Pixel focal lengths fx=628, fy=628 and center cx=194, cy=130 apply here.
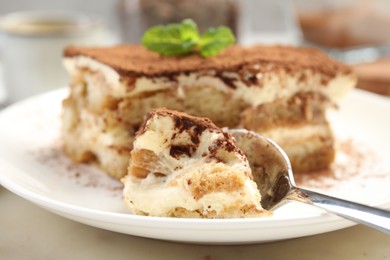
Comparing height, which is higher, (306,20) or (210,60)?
(210,60)

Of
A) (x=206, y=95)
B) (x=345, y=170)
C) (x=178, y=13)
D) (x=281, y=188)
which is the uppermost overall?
(x=178, y=13)

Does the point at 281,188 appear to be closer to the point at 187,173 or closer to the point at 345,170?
the point at 187,173

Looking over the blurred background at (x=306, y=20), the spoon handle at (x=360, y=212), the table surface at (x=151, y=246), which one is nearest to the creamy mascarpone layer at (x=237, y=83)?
the table surface at (x=151, y=246)

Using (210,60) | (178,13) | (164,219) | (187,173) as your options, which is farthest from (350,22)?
(164,219)

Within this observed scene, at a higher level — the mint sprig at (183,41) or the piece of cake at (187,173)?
the mint sprig at (183,41)

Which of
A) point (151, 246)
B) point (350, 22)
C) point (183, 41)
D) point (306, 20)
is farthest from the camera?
point (306, 20)

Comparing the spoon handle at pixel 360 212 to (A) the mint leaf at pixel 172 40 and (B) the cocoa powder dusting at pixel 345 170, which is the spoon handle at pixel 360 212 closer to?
(B) the cocoa powder dusting at pixel 345 170
